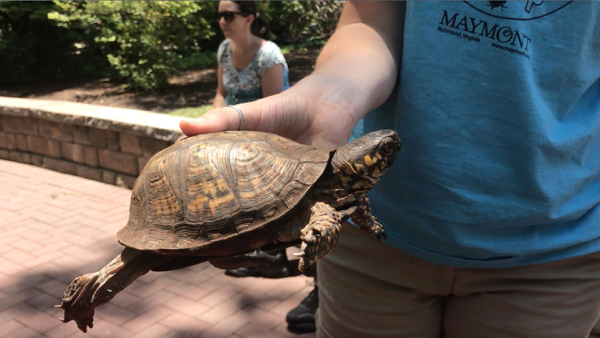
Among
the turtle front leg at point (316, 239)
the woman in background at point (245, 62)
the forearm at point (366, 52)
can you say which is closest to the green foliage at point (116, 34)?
the woman in background at point (245, 62)

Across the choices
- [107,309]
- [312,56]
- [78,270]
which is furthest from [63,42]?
[107,309]

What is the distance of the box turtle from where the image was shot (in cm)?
165

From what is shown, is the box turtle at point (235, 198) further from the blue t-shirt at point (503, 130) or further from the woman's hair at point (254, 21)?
the woman's hair at point (254, 21)

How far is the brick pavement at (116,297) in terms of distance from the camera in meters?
3.76

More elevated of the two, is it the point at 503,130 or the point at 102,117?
the point at 503,130

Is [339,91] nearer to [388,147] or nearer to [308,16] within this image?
[388,147]

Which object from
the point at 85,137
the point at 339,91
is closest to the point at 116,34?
the point at 85,137

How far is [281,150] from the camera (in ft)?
5.77

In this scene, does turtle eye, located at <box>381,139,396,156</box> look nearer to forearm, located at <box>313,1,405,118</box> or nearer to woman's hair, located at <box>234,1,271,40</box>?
forearm, located at <box>313,1,405,118</box>

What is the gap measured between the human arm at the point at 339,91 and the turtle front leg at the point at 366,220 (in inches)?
10.9

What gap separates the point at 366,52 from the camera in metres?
1.93

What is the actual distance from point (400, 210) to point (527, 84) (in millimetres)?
613

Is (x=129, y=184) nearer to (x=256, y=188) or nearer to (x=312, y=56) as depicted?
(x=256, y=188)

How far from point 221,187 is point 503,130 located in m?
0.98
